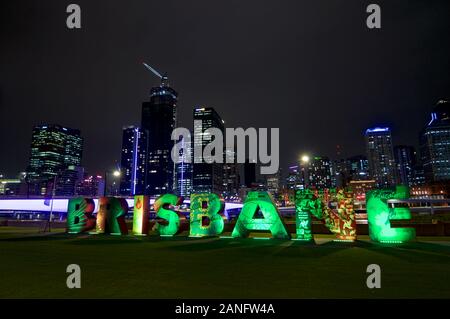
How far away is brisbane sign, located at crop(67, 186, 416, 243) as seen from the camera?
57.8ft

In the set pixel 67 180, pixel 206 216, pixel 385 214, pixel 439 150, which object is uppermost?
pixel 439 150

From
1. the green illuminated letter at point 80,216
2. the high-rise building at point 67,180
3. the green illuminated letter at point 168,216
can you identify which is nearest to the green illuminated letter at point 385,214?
the green illuminated letter at point 168,216

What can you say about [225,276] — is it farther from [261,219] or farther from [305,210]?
[261,219]

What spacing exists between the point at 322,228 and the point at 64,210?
6743cm

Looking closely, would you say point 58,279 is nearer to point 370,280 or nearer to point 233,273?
point 233,273

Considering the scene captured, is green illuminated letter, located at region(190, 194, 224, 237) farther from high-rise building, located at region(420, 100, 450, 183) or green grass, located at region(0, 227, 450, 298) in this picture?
high-rise building, located at region(420, 100, 450, 183)

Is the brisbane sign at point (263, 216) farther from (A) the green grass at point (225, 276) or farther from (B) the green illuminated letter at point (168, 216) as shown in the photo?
(A) the green grass at point (225, 276)

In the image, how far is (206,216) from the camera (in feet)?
74.6

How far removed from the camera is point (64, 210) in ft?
246

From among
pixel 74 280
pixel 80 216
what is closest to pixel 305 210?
pixel 74 280

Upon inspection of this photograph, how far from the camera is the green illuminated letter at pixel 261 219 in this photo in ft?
65.5

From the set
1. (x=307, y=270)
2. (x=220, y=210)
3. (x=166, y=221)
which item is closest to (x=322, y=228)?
(x=220, y=210)

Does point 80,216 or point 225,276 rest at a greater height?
point 225,276

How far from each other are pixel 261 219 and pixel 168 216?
7801 millimetres
